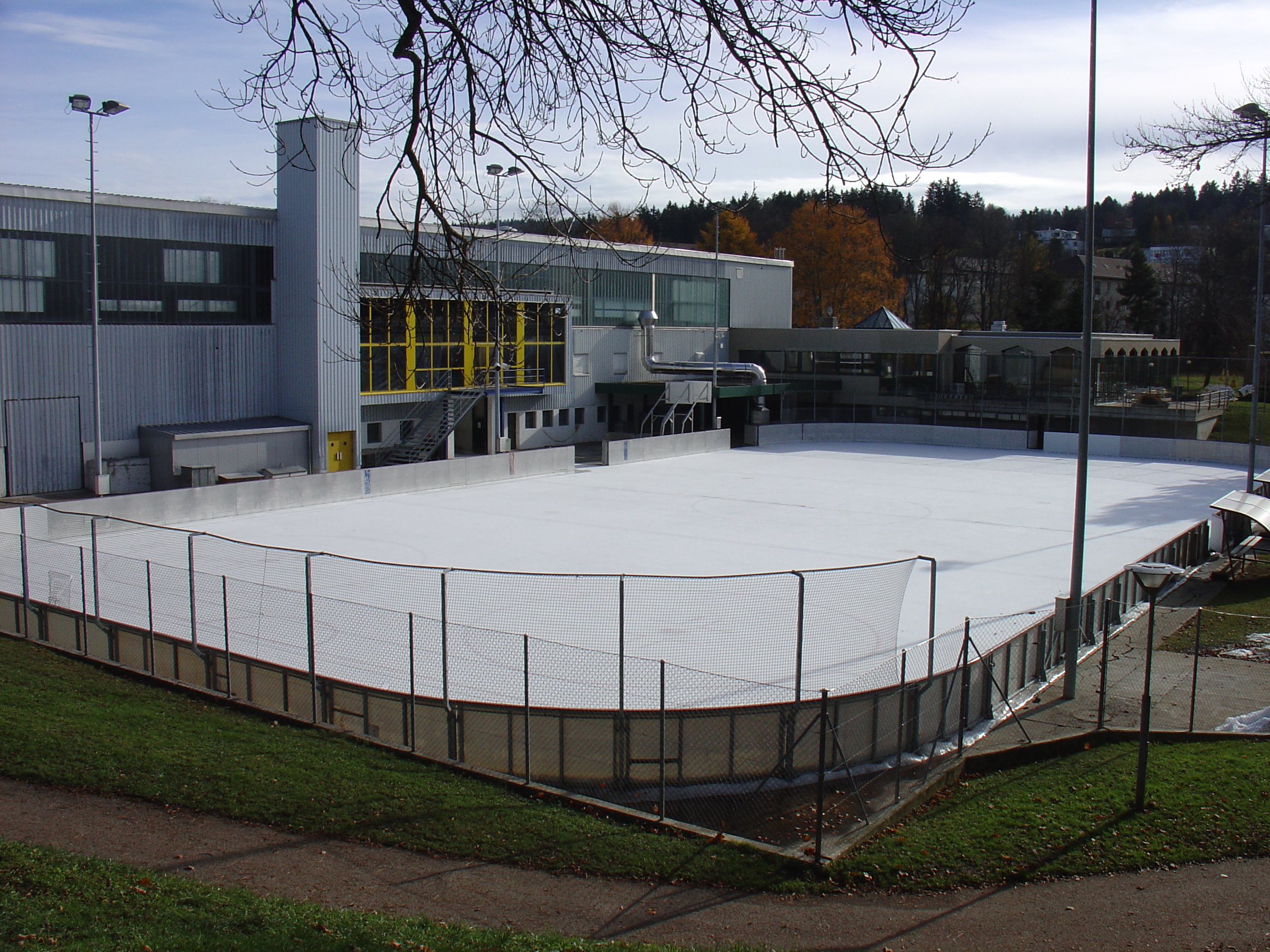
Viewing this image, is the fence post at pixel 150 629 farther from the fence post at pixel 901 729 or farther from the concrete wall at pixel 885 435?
the concrete wall at pixel 885 435

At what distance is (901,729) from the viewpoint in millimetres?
11031

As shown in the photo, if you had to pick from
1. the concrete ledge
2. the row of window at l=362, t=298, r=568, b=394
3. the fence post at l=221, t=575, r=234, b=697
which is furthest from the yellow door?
the concrete ledge

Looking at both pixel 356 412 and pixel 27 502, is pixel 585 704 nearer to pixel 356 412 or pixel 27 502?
pixel 27 502

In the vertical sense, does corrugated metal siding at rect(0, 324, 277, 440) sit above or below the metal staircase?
above

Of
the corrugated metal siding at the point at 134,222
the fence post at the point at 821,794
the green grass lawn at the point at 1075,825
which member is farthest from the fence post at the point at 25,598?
the corrugated metal siding at the point at 134,222

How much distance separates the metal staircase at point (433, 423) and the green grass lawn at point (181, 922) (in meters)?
31.5

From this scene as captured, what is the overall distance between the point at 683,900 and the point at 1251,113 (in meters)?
12.5

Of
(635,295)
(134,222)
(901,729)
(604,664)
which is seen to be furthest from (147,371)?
(901,729)

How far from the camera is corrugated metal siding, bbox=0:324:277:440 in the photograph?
3091cm

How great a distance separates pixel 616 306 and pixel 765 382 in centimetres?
882

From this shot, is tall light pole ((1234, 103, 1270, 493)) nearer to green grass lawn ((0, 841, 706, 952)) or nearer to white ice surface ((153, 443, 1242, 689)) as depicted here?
white ice surface ((153, 443, 1242, 689))

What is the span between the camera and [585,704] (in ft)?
43.3

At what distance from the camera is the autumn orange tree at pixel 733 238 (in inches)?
3115

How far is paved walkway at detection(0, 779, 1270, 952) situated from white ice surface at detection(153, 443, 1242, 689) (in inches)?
200
